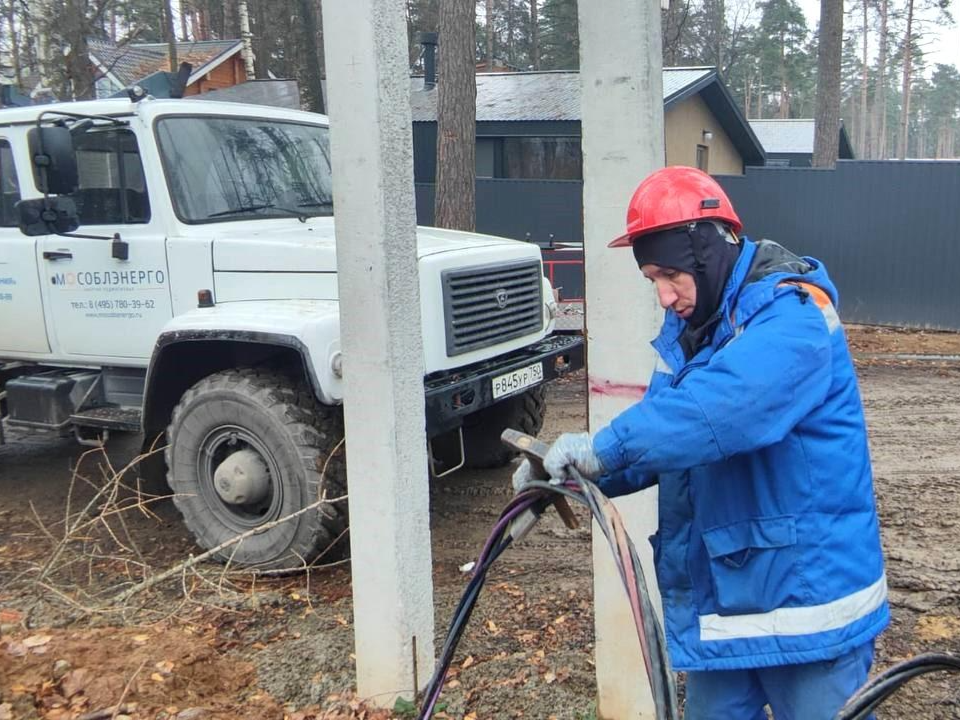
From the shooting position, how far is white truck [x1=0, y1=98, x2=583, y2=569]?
4633 mm

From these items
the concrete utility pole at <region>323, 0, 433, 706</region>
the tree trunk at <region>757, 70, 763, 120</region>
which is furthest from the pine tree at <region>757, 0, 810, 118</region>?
the concrete utility pole at <region>323, 0, 433, 706</region>

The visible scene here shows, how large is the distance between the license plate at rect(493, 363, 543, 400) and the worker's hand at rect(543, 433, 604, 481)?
2695 mm

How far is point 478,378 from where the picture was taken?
4883mm

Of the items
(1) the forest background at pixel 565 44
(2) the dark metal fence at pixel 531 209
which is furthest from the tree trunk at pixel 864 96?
(2) the dark metal fence at pixel 531 209

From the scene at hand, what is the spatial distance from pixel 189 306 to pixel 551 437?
3.22 m

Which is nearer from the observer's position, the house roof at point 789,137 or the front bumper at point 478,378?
the front bumper at point 478,378

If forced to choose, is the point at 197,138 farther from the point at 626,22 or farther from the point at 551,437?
the point at 551,437

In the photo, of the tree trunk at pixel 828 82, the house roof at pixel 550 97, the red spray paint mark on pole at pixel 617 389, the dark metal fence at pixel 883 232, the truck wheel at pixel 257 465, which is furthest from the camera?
the house roof at pixel 550 97

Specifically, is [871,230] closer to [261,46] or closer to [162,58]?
[162,58]

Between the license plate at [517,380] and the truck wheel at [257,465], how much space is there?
0.87 meters

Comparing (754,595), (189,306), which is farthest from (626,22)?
(189,306)

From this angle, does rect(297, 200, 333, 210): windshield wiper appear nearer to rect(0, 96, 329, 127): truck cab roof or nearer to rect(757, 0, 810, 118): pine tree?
rect(0, 96, 329, 127): truck cab roof

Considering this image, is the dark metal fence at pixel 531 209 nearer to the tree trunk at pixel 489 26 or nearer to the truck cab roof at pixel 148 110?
the truck cab roof at pixel 148 110

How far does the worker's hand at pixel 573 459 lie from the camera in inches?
86.5
